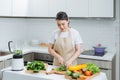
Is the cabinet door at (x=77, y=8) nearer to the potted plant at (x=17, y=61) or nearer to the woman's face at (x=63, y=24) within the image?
the woman's face at (x=63, y=24)

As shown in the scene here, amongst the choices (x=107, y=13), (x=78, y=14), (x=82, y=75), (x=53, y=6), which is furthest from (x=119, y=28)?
(x=82, y=75)

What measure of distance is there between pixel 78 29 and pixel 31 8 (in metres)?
0.99

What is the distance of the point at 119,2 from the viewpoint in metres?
3.39

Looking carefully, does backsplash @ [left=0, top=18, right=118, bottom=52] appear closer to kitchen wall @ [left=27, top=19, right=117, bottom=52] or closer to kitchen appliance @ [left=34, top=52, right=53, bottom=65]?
kitchen wall @ [left=27, top=19, right=117, bottom=52]

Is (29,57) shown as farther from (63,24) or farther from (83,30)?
(63,24)

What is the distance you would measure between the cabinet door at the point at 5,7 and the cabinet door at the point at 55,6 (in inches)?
28.4

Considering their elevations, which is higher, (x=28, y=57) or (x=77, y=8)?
(x=77, y=8)

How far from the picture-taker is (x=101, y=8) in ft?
10.6

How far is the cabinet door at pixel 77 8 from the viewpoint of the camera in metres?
3.32

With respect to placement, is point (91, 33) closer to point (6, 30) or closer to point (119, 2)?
point (119, 2)

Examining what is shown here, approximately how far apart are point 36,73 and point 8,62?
1180mm

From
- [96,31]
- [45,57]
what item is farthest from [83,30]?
[45,57]

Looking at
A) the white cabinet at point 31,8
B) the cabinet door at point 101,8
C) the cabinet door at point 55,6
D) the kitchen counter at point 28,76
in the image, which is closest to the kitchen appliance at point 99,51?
the cabinet door at point 101,8

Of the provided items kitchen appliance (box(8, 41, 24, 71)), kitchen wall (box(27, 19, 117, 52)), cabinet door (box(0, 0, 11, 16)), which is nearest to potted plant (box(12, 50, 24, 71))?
kitchen appliance (box(8, 41, 24, 71))
